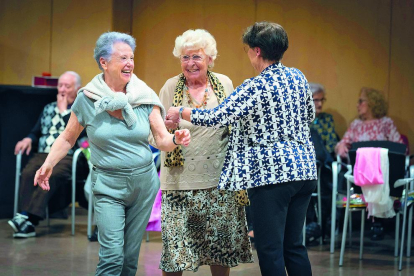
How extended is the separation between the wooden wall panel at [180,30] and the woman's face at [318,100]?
43.3 inches

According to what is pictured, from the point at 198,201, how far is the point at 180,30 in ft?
14.0

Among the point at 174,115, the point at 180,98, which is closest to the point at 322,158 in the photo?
the point at 180,98

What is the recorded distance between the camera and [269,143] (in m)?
2.90

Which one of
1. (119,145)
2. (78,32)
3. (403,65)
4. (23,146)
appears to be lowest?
(23,146)

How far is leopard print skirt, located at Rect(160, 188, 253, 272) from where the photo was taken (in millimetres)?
3467

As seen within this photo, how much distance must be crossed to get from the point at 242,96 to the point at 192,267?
1095 millimetres

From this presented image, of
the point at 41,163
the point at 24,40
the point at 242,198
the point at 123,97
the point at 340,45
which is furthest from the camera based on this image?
the point at 24,40

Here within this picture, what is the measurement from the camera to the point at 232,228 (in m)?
3.49

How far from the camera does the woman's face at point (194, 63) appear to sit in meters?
3.53

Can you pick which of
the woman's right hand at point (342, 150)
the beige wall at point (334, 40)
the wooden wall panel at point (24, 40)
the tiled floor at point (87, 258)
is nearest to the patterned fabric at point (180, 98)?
the tiled floor at point (87, 258)

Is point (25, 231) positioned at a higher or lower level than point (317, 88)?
lower

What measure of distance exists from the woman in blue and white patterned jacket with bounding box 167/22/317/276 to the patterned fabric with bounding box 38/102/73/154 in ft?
11.1

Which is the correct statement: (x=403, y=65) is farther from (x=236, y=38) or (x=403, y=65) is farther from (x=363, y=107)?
(x=236, y=38)

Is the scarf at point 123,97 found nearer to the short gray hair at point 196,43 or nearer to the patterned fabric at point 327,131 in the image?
the short gray hair at point 196,43
